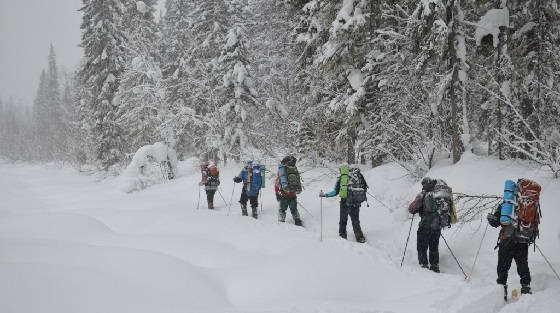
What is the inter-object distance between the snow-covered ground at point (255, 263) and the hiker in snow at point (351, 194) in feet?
2.06

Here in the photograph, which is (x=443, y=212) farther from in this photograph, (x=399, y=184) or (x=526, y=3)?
(x=526, y=3)

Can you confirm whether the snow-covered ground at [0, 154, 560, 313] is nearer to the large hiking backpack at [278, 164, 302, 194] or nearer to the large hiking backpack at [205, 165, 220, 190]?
the large hiking backpack at [278, 164, 302, 194]

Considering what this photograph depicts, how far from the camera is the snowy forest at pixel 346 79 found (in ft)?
33.5

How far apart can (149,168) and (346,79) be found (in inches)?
493

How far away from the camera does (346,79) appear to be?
1451 centimetres

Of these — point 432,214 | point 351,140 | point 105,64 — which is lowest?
point 432,214

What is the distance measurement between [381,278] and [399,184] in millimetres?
5906

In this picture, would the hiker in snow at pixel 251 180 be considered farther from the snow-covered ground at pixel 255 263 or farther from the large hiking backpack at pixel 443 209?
the large hiking backpack at pixel 443 209

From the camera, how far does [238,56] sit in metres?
21.7

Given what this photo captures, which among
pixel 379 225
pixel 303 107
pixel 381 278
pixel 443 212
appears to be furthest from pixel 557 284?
pixel 303 107

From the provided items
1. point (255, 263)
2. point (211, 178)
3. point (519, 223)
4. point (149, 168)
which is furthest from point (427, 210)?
point (149, 168)

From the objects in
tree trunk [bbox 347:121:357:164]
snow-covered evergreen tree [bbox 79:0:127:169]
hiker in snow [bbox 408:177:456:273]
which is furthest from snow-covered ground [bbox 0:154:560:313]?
snow-covered evergreen tree [bbox 79:0:127:169]

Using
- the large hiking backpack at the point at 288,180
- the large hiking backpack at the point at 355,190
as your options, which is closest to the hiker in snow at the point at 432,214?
the large hiking backpack at the point at 355,190

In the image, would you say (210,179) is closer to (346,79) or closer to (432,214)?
(346,79)
